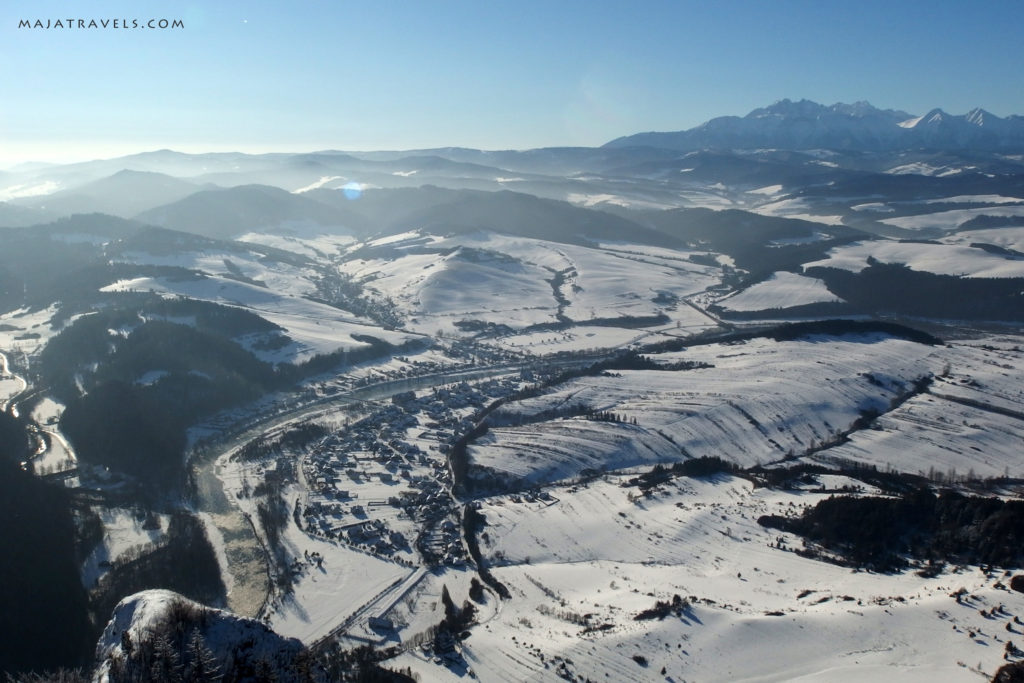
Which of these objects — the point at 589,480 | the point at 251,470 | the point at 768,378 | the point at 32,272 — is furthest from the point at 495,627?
the point at 32,272

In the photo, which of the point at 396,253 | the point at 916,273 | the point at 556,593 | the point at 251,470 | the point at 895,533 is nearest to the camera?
the point at 556,593

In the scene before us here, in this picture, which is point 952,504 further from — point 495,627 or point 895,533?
point 495,627

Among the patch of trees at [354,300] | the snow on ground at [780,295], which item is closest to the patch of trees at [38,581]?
the patch of trees at [354,300]

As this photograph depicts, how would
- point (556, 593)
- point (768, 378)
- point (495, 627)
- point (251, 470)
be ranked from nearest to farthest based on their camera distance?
1. point (495, 627)
2. point (556, 593)
3. point (251, 470)
4. point (768, 378)

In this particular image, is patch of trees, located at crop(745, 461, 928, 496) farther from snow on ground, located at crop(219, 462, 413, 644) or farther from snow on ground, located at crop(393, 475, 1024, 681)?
snow on ground, located at crop(219, 462, 413, 644)

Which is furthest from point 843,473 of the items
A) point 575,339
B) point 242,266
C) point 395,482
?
point 242,266

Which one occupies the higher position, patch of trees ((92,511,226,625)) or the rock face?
the rock face

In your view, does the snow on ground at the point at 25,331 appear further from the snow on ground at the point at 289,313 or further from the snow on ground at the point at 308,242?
the snow on ground at the point at 308,242

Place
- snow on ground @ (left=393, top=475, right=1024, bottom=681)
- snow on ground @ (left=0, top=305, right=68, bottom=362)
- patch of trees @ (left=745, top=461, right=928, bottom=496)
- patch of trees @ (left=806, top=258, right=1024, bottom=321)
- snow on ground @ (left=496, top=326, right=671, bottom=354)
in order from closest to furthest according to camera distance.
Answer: snow on ground @ (left=393, top=475, right=1024, bottom=681)
patch of trees @ (left=745, top=461, right=928, bottom=496)
snow on ground @ (left=0, top=305, right=68, bottom=362)
snow on ground @ (left=496, top=326, right=671, bottom=354)
patch of trees @ (left=806, top=258, right=1024, bottom=321)

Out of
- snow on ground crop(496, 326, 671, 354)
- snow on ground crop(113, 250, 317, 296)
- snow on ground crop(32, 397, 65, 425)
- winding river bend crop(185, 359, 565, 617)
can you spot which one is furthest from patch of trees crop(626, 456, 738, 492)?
snow on ground crop(113, 250, 317, 296)
